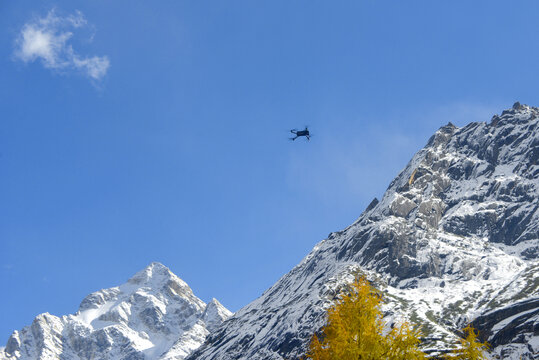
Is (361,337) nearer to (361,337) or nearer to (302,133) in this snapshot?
(361,337)

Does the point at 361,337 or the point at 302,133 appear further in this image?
the point at 302,133

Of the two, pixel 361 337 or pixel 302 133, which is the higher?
pixel 302 133

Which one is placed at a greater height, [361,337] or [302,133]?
[302,133]

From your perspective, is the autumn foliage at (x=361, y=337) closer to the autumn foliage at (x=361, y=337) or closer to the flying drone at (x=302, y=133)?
the autumn foliage at (x=361, y=337)

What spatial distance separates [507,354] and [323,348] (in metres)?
177

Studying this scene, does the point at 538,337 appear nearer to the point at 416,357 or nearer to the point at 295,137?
the point at 295,137

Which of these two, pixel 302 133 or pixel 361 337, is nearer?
pixel 361 337

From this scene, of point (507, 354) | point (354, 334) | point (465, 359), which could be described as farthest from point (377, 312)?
point (507, 354)

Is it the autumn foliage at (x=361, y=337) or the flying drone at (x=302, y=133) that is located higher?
the flying drone at (x=302, y=133)

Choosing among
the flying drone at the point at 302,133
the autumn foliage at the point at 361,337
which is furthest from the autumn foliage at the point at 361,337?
the flying drone at the point at 302,133

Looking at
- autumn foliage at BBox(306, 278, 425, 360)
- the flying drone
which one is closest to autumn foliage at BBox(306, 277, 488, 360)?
autumn foliage at BBox(306, 278, 425, 360)

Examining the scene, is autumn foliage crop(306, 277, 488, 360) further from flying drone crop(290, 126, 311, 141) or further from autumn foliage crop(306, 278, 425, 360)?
flying drone crop(290, 126, 311, 141)

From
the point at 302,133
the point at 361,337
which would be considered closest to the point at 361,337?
the point at 361,337

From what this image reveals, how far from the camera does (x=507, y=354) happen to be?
7657 inches
